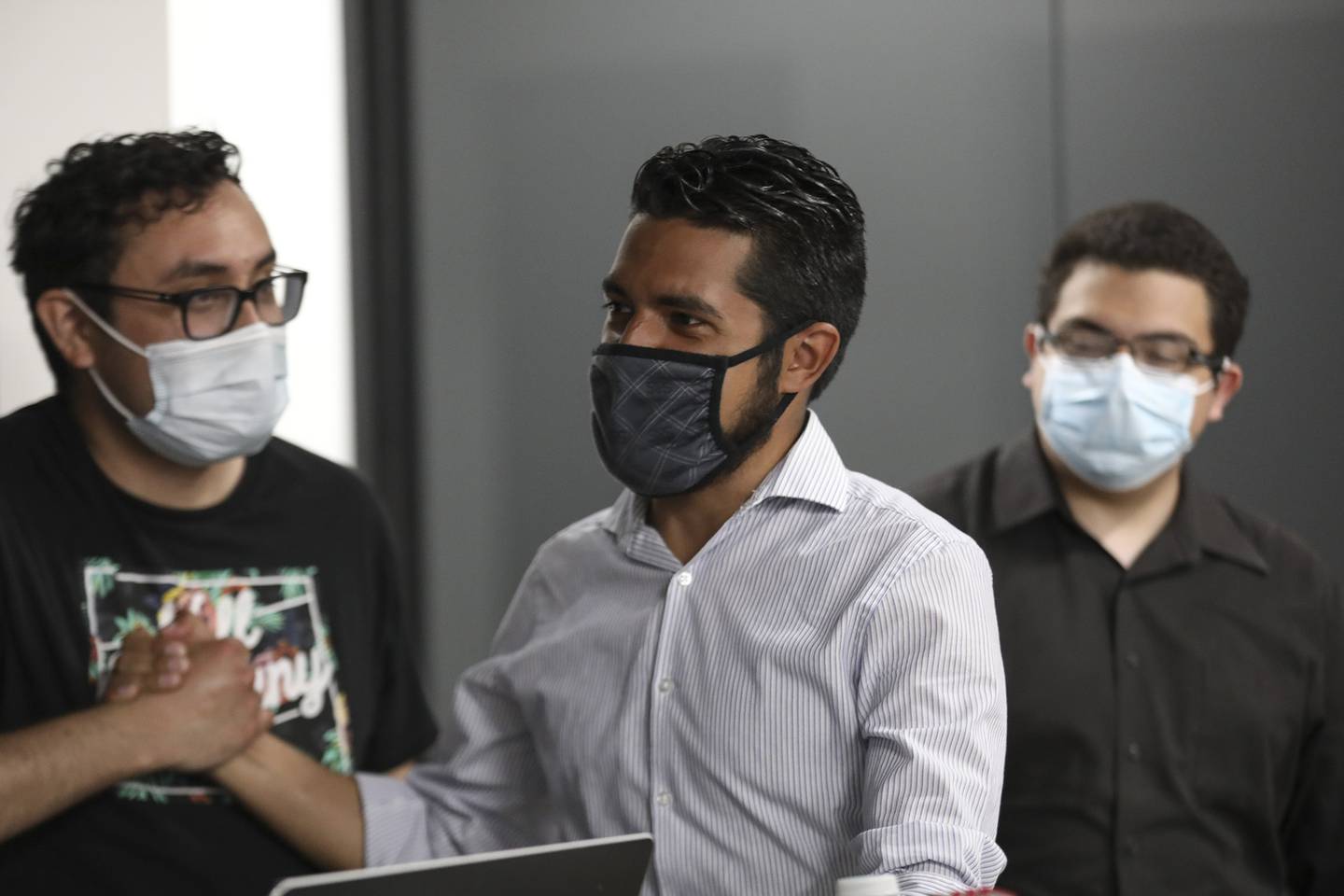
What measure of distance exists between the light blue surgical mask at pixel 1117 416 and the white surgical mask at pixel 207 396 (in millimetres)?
1166

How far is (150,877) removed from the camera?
1879mm

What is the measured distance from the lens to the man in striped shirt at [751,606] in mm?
1479

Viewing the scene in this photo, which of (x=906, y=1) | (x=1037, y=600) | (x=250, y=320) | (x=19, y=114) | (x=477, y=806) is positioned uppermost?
(x=906, y=1)

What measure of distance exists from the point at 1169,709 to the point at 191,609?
4.58ft

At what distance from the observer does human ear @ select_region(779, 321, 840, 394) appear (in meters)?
1.64

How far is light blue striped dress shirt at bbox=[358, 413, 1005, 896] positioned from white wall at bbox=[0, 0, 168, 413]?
3.55ft

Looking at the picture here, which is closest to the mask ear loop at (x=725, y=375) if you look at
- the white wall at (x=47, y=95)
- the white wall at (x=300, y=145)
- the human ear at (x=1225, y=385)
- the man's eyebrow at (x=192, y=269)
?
the man's eyebrow at (x=192, y=269)

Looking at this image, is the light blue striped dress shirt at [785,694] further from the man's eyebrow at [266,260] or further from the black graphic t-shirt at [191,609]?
the man's eyebrow at [266,260]

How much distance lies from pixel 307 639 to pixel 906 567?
92 centimetres

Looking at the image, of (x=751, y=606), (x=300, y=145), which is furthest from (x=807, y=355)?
(x=300, y=145)

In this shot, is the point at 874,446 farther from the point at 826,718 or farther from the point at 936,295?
the point at 826,718

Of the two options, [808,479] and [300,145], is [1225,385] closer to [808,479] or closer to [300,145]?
[808,479]

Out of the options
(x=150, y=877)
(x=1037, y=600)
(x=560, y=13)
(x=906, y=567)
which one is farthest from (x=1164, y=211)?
(x=150, y=877)

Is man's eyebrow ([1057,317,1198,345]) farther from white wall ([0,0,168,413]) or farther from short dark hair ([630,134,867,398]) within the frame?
white wall ([0,0,168,413])
